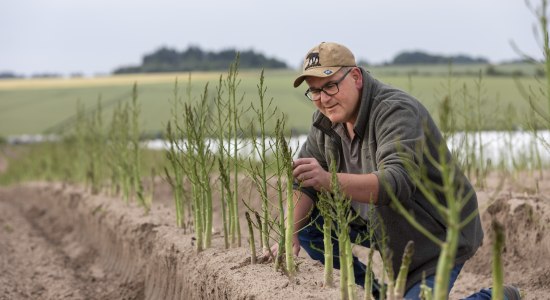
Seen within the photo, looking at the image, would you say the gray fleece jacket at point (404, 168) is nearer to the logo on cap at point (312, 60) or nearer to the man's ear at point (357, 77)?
the man's ear at point (357, 77)

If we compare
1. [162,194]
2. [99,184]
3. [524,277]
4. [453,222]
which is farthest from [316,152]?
[162,194]

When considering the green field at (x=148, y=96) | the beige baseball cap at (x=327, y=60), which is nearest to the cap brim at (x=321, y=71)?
the beige baseball cap at (x=327, y=60)

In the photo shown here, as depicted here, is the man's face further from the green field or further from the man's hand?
the green field

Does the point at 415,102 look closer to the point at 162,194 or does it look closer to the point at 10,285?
the point at 10,285

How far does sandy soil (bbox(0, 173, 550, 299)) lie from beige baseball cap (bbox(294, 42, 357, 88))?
814 millimetres

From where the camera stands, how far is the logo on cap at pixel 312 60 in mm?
3271

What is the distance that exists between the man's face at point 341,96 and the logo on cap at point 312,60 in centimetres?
6

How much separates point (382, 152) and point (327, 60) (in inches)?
19.3

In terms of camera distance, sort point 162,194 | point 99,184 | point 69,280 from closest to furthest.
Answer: point 69,280 → point 99,184 → point 162,194

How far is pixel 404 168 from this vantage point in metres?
2.92

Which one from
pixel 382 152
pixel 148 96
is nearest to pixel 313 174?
pixel 382 152

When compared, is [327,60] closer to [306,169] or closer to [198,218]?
[306,169]

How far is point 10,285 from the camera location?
539cm

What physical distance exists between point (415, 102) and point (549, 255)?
2158 mm
